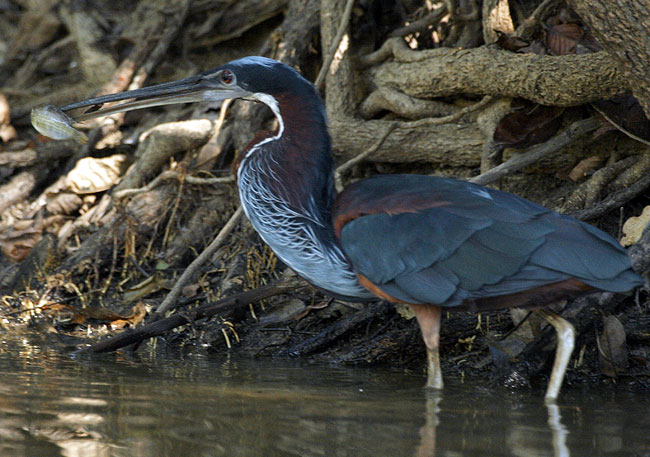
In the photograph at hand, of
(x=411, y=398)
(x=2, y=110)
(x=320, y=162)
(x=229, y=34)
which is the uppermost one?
(x=229, y=34)

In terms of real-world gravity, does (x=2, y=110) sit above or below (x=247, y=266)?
above

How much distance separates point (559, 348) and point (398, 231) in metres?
0.92

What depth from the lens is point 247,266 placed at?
5.48 meters

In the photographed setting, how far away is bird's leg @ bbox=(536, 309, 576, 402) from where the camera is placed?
142 inches

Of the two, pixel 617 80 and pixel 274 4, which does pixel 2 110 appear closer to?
pixel 274 4

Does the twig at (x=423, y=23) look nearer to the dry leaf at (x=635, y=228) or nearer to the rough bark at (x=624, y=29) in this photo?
the dry leaf at (x=635, y=228)

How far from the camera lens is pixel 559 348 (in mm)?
3734

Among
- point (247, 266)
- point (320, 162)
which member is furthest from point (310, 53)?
point (320, 162)

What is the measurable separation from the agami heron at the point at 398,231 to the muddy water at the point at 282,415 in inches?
13.6

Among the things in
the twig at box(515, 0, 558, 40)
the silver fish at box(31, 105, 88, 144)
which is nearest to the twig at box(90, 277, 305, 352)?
the silver fish at box(31, 105, 88, 144)

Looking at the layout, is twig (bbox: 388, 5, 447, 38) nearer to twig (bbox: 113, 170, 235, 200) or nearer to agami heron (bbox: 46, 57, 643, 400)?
twig (bbox: 113, 170, 235, 200)

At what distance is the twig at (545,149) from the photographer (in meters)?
5.06

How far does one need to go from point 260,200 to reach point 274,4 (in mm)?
3787

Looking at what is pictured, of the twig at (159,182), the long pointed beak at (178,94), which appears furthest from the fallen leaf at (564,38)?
the twig at (159,182)
